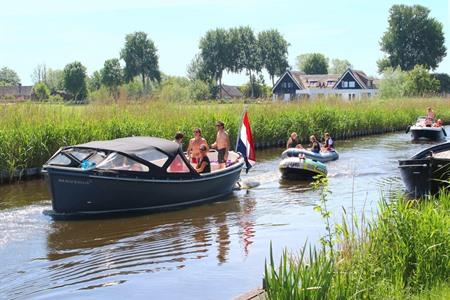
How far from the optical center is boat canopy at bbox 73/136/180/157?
45.3ft

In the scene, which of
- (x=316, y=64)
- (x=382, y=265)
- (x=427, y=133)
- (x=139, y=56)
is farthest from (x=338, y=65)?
(x=382, y=265)

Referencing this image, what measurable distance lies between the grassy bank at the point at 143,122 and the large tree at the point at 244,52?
6958 cm

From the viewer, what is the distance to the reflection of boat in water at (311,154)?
2142 cm

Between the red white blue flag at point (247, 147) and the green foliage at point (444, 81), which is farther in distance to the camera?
the green foliage at point (444, 81)

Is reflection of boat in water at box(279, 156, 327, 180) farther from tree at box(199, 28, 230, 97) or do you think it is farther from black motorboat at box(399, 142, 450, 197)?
tree at box(199, 28, 230, 97)

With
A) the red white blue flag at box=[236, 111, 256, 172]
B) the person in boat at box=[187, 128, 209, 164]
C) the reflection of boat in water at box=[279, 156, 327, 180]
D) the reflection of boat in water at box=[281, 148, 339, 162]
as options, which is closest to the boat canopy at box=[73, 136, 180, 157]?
the person in boat at box=[187, 128, 209, 164]

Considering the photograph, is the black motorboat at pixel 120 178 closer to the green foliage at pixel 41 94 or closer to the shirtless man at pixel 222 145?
the shirtless man at pixel 222 145

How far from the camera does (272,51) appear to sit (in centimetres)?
11200

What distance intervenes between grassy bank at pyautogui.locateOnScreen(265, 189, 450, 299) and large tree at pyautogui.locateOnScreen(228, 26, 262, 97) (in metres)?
102

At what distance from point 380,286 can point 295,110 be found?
28889mm

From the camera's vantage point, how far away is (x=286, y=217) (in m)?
13.7

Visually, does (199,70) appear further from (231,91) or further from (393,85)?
(393,85)

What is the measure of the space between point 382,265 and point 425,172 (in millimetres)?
8723

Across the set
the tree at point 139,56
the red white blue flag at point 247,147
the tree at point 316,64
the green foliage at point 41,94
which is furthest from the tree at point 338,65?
the red white blue flag at point 247,147
